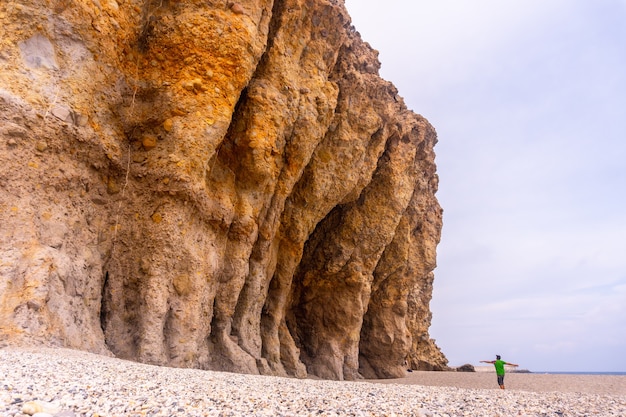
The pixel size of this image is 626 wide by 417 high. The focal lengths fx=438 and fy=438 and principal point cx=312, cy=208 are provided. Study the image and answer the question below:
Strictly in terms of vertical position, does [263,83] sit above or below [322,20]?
below

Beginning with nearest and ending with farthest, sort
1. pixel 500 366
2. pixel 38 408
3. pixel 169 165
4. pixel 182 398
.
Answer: pixel 38 408
pixel 182 398
pixel 169 165
pixel 500 366

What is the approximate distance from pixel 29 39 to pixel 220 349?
953 centimetres

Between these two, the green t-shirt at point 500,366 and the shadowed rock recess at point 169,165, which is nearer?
the shadowed rock recess at point 169,165

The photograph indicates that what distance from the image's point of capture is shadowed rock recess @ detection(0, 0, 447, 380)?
935 cm

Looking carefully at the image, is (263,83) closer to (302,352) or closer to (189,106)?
(189,106)

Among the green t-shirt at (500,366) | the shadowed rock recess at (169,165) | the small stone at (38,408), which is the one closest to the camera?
the small stone at (38,408)

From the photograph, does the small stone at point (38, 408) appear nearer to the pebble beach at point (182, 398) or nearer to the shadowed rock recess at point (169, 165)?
the pebble beach at point (182, 398)

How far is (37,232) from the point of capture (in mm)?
9164

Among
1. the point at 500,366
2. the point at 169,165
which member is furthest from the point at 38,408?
the point at 500,366

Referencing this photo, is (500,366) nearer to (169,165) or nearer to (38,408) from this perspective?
(169,165)

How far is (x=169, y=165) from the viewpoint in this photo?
11695 millimetres

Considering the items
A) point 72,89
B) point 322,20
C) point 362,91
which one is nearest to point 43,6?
point 72,89

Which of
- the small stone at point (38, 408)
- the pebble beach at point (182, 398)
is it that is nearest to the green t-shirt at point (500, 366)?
the pebble beach at point (182, 398)

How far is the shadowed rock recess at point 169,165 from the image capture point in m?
9.35
